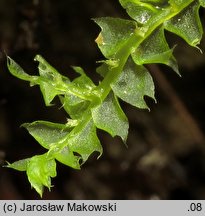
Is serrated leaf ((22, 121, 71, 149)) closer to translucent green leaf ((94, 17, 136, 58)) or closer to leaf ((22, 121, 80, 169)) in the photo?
leaf ((22, 121, 80, 169))

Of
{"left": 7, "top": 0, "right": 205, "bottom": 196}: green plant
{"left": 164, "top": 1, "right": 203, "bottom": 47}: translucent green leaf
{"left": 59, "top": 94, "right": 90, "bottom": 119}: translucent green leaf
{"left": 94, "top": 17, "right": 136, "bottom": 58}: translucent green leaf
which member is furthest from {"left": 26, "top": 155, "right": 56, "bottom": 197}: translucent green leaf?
{"left": 164, "top": 1, "right": 203, "bottom": 47}: translucent green leaf

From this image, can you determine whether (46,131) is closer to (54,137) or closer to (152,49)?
(54,137)

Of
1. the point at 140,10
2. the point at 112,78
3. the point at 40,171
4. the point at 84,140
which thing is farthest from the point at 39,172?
the point at 140,10

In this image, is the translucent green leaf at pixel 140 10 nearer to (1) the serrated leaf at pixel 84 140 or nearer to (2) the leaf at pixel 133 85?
(2) the leaf at pixel 133 85

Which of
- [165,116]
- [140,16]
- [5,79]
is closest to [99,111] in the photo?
[140,16]

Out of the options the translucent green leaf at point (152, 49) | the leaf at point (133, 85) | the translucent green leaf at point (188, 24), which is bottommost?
the leaf at point (133, 85)

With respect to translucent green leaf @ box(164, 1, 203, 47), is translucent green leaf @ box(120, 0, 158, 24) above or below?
above

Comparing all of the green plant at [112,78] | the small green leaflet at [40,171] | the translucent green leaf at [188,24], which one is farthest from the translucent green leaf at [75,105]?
the translucent green leaf at [188,24]
